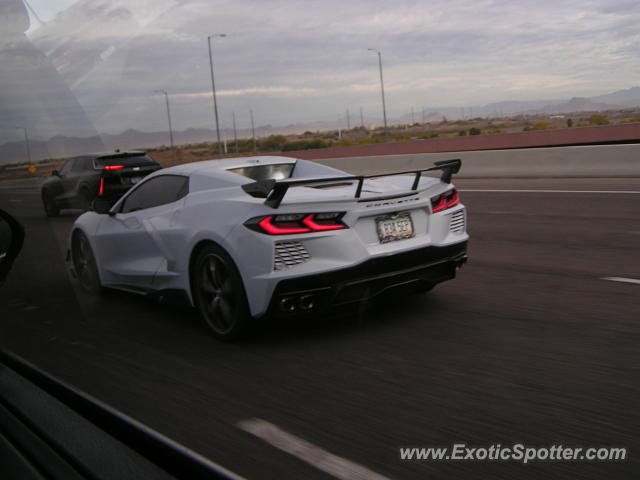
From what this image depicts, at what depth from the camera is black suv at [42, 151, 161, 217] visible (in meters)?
15.1

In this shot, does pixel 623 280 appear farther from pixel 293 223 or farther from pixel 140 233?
pixel 140 233

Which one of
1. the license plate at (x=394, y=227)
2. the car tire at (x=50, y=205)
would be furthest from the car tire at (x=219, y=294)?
the car tire at (x=50, y=205)

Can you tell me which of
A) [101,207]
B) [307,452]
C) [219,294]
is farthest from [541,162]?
[307,452]

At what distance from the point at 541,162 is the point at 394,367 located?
48.1ft

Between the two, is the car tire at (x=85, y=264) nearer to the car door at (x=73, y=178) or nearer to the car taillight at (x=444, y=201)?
the car taillight at (x=444, y=201)

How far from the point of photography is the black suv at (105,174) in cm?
1507

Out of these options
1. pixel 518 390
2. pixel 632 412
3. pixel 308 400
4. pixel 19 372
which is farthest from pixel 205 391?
pixel 632 412

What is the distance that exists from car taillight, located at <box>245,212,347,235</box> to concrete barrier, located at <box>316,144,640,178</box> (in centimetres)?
1337

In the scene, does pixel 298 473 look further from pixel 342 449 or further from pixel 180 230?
pixel 180 230

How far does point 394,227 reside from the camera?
16.2 feet

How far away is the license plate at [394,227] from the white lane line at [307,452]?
1.76 meters

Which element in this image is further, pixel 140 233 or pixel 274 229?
pixel 140 233

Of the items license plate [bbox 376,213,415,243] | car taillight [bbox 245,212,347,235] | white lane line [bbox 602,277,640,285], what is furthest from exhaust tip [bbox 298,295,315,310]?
white lane line [bbox 602,277,640,285]

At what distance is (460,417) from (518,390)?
0.49 meters
